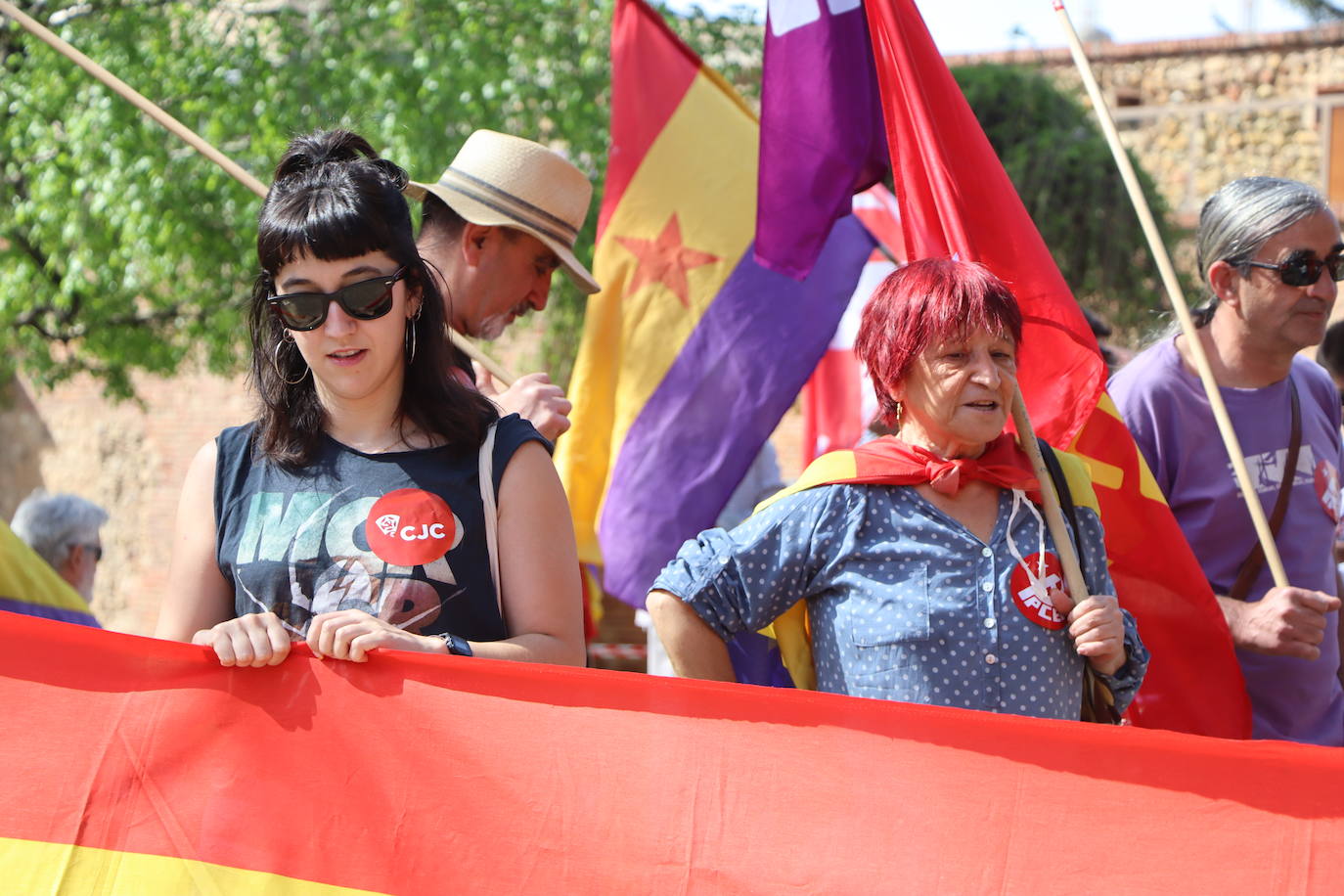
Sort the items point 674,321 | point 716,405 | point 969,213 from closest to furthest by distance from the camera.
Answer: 1. point 969,213
2. point 716,405
3. point 674,321

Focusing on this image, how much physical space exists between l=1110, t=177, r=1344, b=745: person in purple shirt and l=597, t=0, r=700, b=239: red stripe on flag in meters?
1.93

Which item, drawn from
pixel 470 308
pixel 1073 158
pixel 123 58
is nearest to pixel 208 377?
pixel 123 58

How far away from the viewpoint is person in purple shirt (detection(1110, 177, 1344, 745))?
10.5 ft

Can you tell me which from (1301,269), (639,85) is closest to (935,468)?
(1301,269)

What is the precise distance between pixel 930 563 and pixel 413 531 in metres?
0.86

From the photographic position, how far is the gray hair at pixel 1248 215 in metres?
3.22

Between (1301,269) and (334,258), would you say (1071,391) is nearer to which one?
(1301,269)

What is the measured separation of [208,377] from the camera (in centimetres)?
1466

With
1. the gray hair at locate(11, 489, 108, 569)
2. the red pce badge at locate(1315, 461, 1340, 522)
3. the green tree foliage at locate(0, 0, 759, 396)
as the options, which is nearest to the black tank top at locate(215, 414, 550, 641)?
the red pce badge at locate(1315, 461, 1340, 522)

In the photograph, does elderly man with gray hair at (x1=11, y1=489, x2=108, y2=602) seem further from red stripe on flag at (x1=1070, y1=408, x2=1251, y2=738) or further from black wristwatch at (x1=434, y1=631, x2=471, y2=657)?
red stripe on flag at (x1=1070, y1=408, x2=1251, y2=738)

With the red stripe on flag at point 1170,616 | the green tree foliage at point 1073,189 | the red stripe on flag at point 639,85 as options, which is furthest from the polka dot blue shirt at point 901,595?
the green tree foliage at point 1073,189

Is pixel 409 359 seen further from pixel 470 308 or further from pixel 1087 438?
pixel 1087 438

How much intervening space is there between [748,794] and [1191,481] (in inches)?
60.6

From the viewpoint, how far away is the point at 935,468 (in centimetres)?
251
